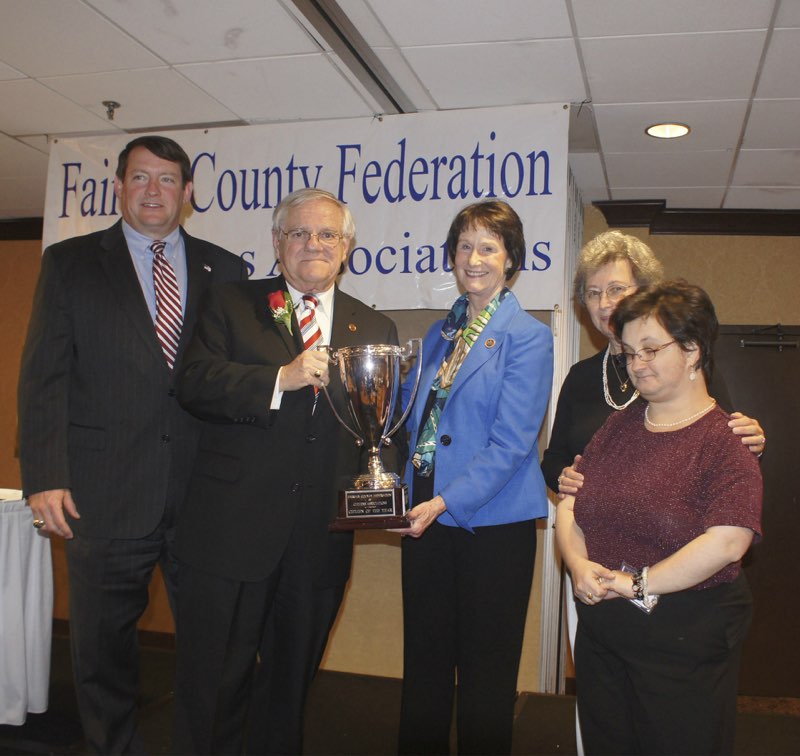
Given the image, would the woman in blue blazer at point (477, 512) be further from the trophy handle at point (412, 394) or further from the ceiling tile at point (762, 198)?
the ceiling tile at point (762, 198)

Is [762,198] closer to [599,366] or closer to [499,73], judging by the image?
[499,73]

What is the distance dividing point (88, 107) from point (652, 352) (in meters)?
3.18

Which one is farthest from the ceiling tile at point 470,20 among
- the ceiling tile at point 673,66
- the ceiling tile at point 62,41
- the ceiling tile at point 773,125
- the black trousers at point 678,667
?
the black trousers at point 678,667

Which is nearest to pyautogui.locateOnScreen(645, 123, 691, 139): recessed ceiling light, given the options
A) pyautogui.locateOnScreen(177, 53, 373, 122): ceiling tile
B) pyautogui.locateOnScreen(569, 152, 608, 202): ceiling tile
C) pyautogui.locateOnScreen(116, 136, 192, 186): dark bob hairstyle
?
pyautogui.locateOnScreen(569, 152, 608, 202): ceiling tile

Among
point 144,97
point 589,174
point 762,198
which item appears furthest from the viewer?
point 762,198

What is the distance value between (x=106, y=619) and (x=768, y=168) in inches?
154

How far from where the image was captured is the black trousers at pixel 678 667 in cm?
177

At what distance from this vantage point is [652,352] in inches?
71.9

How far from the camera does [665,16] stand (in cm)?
288

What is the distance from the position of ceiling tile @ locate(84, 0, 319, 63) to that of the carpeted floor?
2714mm

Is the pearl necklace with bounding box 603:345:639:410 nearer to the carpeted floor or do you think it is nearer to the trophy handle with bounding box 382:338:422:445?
the trophy handle with bounding box 382:338:422:445

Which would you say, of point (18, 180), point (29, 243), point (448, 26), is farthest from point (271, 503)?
point (29, 243)

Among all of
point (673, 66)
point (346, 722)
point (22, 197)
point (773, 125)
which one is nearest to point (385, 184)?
point (673, 66)

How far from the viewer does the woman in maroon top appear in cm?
175
